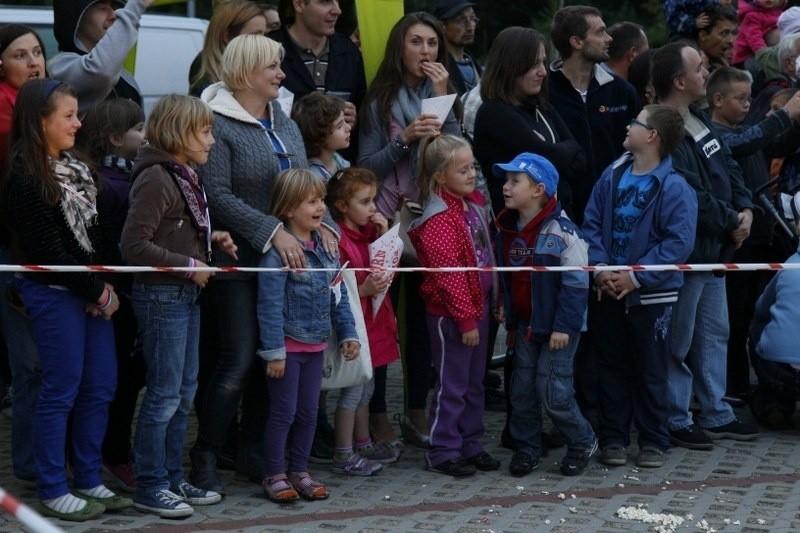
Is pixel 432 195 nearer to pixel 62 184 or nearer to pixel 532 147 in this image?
pixel 532 147

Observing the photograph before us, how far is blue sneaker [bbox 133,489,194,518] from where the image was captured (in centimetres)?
604

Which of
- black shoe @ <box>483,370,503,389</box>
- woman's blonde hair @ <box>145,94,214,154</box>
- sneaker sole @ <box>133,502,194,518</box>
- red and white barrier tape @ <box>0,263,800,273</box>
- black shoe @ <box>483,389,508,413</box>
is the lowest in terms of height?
black shoe @ <box>483,389,508,413</box>

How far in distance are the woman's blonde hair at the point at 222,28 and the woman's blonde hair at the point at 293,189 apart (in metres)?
0.92

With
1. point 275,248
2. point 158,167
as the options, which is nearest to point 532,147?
point 275,248

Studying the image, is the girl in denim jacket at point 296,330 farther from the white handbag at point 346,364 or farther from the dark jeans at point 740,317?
the dark jeans at point 740,317

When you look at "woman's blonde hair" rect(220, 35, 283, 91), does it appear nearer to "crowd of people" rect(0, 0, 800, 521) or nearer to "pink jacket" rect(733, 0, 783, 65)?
"crowd of people" rect(0, 0, 800, 521)

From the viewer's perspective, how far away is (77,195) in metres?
5.85

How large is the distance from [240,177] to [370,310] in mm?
995

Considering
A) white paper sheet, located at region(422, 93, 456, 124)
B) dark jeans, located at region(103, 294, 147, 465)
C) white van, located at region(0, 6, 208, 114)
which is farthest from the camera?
white van, located at region(0, 6, 208, 114)

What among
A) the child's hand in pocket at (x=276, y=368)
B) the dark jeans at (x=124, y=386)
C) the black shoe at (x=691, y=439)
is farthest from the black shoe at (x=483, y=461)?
the dark jeans at (x=124, y=386)

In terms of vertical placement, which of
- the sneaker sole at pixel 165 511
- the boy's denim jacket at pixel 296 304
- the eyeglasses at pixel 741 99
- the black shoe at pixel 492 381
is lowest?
the black shoe at pixel 492 381

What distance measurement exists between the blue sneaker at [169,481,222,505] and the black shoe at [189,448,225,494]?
0.27 ft

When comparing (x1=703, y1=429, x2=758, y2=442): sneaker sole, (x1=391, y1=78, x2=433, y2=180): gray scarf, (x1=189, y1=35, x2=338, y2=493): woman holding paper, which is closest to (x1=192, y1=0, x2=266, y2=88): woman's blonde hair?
(x1=189, y1=35, x2=338, y2=493): woman holding paper

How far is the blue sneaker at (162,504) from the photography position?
19.8 feet
